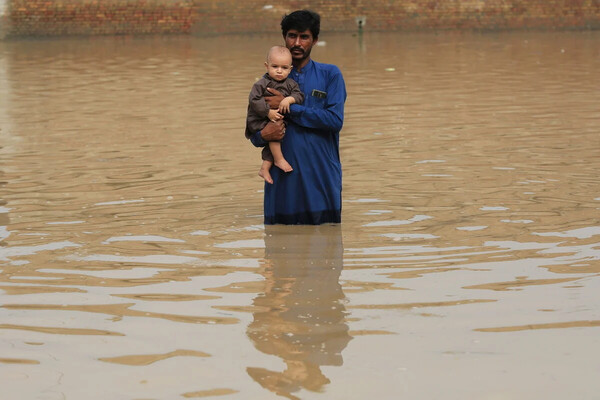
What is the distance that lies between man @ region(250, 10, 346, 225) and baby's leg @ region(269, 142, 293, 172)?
1.9 inches

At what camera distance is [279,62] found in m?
5.53

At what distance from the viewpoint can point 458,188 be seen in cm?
735

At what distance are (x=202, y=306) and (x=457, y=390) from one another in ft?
4.45

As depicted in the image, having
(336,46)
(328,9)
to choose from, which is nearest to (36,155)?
(336,46)

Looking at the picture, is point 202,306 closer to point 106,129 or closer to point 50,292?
point 50,292

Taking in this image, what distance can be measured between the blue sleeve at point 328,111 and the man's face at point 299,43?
188 mm

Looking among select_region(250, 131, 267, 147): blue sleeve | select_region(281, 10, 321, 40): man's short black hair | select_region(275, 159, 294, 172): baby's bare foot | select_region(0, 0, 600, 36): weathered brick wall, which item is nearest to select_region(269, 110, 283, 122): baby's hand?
select_region(250, 131, 267, 147): blue sleeve

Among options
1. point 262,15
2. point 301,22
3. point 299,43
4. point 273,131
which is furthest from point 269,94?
point 262,15

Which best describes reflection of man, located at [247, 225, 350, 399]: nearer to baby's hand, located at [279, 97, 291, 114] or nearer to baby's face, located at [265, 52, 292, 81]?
baby's hand, located at [279, 97, 291, 114]

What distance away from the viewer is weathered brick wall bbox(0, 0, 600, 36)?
26.9 meters

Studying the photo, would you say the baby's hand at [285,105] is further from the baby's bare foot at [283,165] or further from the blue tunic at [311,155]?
the baby's bare foot at [283,165]

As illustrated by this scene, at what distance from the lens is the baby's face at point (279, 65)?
552cm

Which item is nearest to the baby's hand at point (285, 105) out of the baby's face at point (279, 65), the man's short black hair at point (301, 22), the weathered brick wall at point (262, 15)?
the baby's face at point (279, 65)

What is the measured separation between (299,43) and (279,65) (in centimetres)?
20
